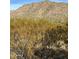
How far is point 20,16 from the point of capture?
1.95 metres

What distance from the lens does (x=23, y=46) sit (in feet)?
6.33

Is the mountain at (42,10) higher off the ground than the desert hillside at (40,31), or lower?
higher

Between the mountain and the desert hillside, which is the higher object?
the mountain

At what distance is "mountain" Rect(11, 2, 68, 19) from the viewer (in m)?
1.94

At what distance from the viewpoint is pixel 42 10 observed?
6.40 ft

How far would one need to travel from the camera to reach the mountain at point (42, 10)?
1941mm

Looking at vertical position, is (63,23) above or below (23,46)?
above

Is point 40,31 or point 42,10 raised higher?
point 42,10

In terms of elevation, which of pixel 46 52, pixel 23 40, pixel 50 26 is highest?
pixel 50 26
